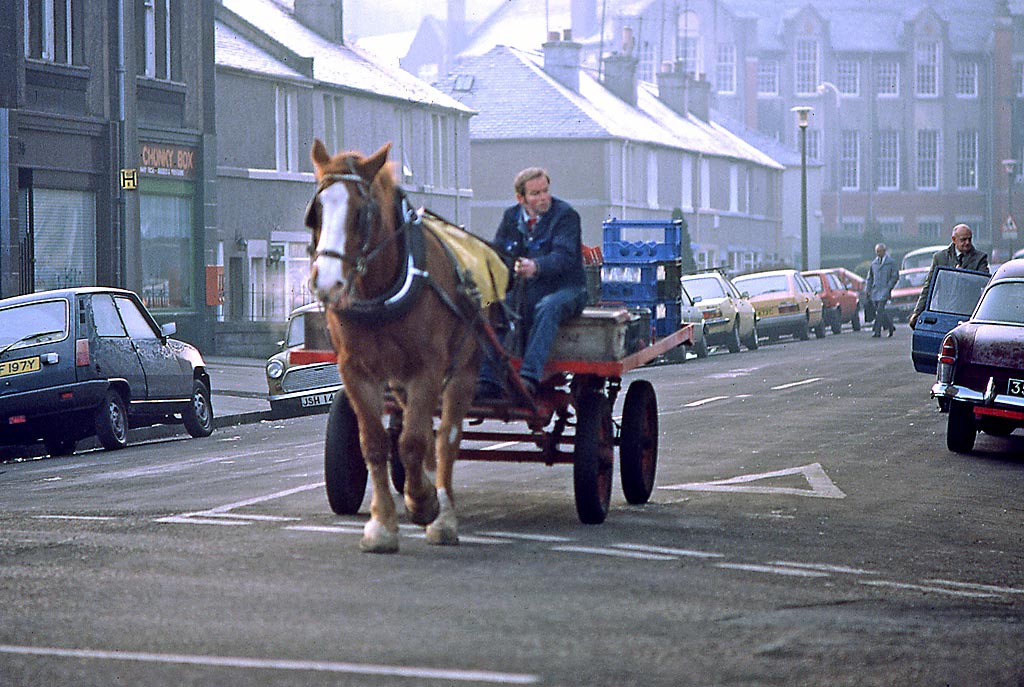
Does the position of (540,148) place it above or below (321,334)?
above

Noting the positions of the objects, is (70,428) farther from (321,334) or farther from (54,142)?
(54,142)

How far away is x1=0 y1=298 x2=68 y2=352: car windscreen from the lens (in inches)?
727

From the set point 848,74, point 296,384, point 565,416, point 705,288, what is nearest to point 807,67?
point 848,74

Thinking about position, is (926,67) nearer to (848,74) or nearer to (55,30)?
(848,74)

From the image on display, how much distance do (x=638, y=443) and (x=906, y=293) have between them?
42206 millimetres

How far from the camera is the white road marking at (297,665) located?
641 cm

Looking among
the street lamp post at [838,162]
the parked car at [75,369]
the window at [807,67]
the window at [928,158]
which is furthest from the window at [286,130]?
the window at [928,158]

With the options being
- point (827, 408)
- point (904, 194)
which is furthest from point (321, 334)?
point (904, 194)

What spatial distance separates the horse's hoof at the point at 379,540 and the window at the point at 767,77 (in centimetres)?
10055

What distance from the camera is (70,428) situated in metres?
18.8

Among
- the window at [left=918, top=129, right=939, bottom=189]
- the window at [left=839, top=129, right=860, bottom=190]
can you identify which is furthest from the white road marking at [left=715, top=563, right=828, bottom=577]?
the window at [left=918, top=129, right=939, bottom=189]

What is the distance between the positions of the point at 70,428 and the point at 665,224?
7.55m

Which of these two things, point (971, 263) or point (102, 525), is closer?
point (102, 525)

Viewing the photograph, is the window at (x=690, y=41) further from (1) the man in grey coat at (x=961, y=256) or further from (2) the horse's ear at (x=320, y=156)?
(2) the horse's ear at (x=320, y=156)
